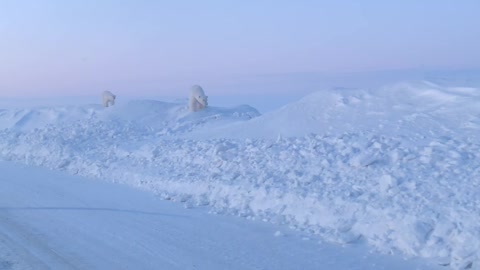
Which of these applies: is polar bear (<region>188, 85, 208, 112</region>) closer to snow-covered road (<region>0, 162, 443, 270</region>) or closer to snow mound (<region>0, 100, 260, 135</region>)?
snow mound (<region>0, 100, 260, 135</region>)

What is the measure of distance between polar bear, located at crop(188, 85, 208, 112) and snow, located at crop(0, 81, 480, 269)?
9.08ft

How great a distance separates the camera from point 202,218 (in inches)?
388

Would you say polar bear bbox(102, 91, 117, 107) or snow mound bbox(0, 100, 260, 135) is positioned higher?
polar bear bbox(102, 91, 117, 107)

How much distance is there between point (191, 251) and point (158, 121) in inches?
609

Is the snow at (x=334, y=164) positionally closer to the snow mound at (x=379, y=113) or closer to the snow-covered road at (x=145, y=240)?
the snow mound at (x=379, y=113)

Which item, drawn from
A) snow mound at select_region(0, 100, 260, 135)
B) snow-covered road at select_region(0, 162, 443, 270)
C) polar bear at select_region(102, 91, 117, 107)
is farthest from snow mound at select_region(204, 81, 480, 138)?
polar bear at select_region(102, 91, 117, 107)

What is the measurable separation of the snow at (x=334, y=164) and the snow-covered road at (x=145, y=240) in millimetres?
365

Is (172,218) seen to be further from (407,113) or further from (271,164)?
(407,113)

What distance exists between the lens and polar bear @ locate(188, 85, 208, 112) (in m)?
23.6

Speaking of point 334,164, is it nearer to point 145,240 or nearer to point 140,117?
point 145,240

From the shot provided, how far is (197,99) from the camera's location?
77.5 feet

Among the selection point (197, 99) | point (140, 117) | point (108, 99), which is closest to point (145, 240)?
point (197, 99)

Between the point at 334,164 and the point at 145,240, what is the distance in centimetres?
419

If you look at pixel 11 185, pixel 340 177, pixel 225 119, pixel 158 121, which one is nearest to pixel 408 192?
pixel 340 177
